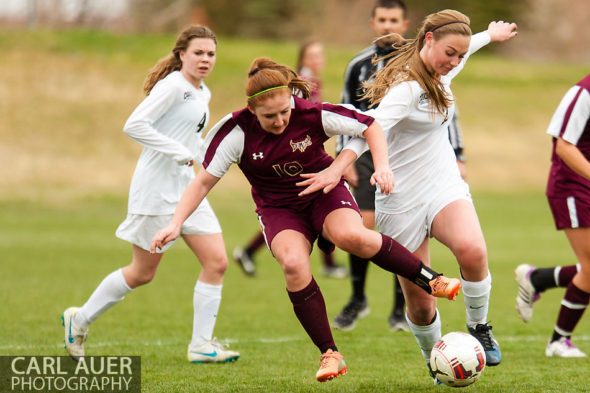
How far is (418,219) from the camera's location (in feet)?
16.1

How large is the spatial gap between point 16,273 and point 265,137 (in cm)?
672

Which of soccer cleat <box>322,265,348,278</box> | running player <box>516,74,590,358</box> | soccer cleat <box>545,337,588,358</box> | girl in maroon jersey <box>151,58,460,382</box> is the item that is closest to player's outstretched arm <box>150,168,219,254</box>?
girl in maroon jersey <box>151,58,460,382</box>

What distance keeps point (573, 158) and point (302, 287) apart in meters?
2.08

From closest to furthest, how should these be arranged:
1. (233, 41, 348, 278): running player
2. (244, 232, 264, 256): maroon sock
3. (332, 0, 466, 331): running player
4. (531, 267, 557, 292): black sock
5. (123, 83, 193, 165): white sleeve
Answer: (123, 83, 193, 165): white sleeve < (531, 267, 557, 292): black sock < (332, 0, 466, 331): running player < (233, 41, 348, 278): running player < (244, 232, 264, 256): maroon sock

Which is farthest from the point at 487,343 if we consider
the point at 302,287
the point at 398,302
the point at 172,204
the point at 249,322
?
the point at 249,322

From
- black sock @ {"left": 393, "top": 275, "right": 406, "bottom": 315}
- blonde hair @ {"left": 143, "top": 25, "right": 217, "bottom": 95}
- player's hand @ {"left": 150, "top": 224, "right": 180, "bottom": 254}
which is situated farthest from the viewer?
black sock @ {"left": 393, "top": 275, "right": 406, "bottom": 315}

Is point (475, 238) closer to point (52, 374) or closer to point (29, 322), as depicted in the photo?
point (52, 374)

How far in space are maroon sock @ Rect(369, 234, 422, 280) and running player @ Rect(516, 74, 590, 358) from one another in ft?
5.10

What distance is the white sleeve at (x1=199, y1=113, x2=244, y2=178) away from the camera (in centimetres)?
482

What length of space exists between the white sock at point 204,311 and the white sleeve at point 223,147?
138 centimetres

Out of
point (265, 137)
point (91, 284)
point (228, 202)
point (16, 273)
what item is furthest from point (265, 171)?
point (228, 202)

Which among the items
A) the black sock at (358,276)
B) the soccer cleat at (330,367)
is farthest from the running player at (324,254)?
the soccer cleat at (330,367)

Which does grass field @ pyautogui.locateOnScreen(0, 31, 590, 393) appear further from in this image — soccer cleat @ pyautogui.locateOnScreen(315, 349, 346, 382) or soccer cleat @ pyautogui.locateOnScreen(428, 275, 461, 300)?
soccer cleat @ pyautogui.locateOnScreen(428, 275, 461, 300)

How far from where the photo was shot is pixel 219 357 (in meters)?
5.82
